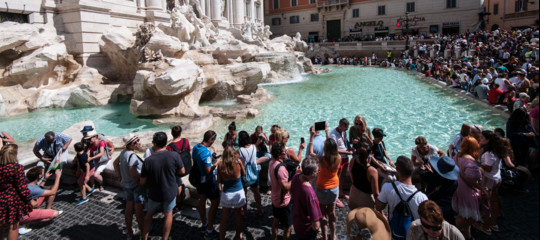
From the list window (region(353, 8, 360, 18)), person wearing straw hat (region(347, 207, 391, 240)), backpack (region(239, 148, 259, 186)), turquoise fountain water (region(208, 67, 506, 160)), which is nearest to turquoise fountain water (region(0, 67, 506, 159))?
turquoise fountain water (region(208, 67, 506, 160))

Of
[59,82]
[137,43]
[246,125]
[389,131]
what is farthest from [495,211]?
[59,82]

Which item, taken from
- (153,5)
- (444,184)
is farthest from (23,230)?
(153,5)

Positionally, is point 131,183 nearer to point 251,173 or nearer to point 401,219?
point 251,173

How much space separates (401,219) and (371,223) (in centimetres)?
48

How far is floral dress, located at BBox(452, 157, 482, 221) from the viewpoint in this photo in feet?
9.96

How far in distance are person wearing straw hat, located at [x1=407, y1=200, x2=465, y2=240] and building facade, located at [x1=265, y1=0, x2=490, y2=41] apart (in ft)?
113

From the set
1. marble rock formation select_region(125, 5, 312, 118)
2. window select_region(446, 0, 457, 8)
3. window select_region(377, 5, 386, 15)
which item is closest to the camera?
marble rock formation select_region(125, 5, 312, 118)

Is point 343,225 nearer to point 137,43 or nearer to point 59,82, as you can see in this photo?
point 137,43

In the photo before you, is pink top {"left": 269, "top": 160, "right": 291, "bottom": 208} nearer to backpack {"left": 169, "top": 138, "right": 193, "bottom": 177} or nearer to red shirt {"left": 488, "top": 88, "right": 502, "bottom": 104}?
backpack {"left": 169, "top": 138, "right": 193, "bottom": 177}

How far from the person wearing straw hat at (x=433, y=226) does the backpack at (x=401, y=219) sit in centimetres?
41

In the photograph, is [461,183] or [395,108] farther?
[395,108]

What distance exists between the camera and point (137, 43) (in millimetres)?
12516

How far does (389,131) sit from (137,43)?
10.1 metres

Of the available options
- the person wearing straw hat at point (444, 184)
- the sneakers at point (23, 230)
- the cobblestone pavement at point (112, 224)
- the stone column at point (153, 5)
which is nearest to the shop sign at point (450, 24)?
the stone column at point (153, 5)
